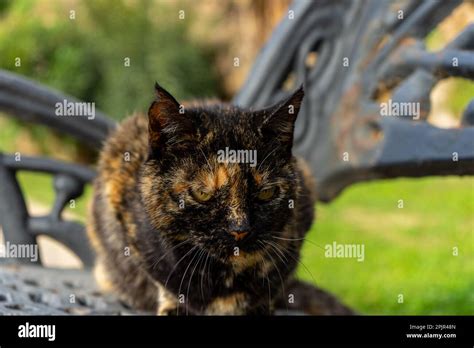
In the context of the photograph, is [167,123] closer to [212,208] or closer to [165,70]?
[212,208]

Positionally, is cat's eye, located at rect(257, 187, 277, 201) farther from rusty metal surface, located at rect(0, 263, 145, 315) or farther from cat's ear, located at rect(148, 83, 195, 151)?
rusty metal surface, located at rect(0, 263, 145, 315)

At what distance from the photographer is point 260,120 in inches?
62.0

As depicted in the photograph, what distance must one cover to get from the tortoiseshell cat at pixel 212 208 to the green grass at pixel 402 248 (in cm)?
75

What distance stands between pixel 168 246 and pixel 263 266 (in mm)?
244

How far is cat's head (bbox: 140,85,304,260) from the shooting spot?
144 centimetres

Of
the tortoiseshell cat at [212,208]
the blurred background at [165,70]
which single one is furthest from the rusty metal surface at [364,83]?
the blurred background at [165,70]

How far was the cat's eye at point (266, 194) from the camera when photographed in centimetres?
149

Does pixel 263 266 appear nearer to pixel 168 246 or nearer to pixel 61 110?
pixel 168 246

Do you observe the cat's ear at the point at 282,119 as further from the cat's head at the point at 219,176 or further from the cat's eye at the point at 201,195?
the cat's eye at the point at 201,195

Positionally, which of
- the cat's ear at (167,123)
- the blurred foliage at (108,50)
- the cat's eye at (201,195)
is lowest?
the cat's eye at (201,195)

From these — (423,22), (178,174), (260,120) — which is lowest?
(178,174)

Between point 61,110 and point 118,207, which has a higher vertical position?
point 61,110

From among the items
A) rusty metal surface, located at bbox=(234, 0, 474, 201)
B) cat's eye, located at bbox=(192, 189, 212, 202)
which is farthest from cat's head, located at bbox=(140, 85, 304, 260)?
rusty metal surface, located at bbox=(234, 0, 474, 201)
